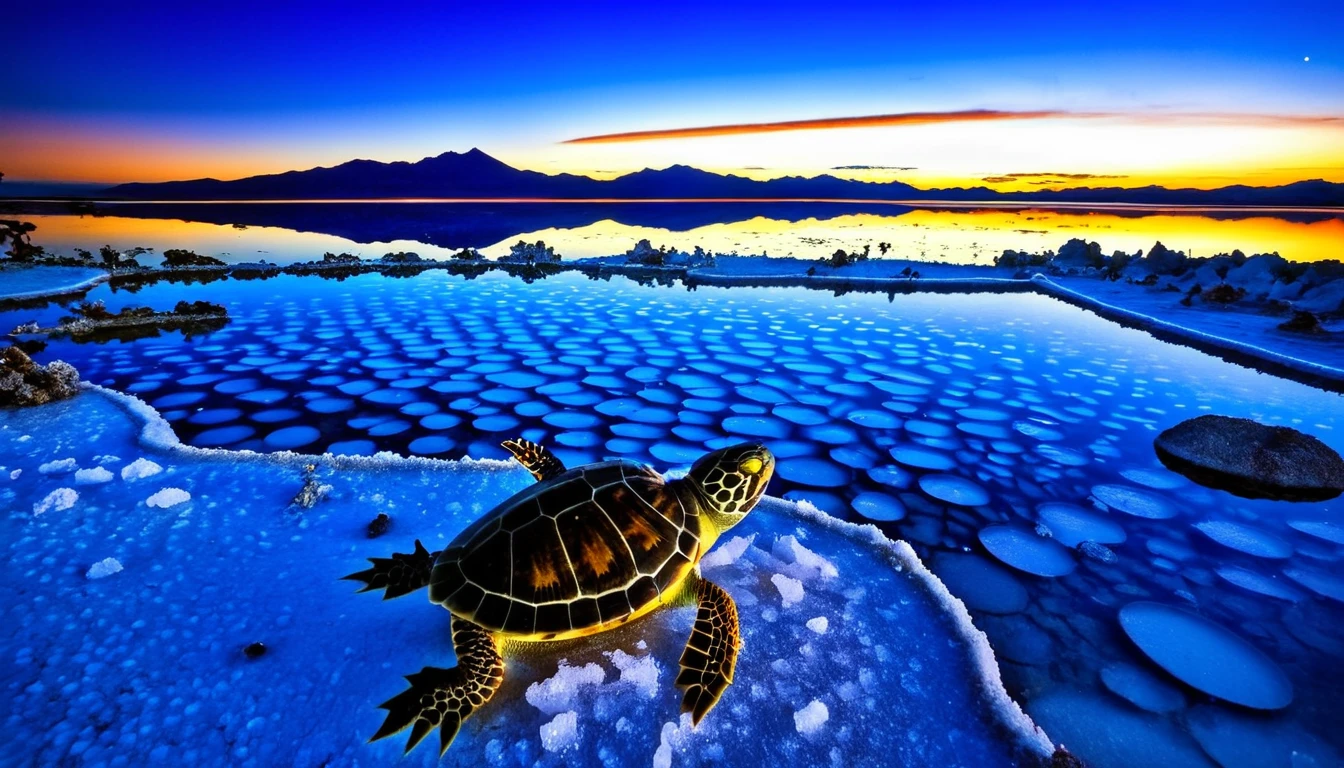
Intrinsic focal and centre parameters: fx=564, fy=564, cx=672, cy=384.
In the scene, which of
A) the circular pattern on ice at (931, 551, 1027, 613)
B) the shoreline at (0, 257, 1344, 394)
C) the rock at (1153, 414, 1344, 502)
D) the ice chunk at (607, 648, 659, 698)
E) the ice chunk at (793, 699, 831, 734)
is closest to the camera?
the ice chunk at (793, 699, 831, 734)

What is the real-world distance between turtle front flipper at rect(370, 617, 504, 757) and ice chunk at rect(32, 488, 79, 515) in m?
3.10

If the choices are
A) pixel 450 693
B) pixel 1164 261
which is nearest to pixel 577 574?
pixel 450 693

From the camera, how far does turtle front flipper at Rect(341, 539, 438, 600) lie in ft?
8.48

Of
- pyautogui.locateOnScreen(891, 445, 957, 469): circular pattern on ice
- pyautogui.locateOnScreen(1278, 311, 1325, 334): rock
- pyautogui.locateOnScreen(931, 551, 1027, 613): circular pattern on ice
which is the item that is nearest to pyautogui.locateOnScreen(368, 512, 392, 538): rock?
pyautogui.locateOnScreen(931, 551, 1027, 613): circular pattern on ice

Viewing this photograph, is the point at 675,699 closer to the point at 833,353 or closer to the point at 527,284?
the point at 833,353

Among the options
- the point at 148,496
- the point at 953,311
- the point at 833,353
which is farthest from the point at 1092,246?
the point at 148,496

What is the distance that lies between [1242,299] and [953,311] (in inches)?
243

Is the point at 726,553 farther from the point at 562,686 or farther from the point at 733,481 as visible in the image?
the point at 562,686

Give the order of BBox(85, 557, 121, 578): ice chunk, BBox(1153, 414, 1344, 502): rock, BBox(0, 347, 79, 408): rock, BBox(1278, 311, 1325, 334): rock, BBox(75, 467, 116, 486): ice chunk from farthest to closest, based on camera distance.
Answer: BBox(1278, 311, 1325, 334): rock
BBox(0, 347, 79, 408): rock
BBox(1153, 414, 1344, 502): rock
BBox(75, 467, 116, 486): ice chunk
BBox(85, 557, 121, 578): ice chunk

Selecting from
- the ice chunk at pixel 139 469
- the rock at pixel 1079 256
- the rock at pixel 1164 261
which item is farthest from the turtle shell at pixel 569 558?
the rock at pixel 1079 256

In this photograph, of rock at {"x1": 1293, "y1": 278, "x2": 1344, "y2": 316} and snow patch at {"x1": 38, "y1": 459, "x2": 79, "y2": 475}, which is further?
rock at {"x1": 1293, "y1": 278, "x2": 1344, "y2": 316}

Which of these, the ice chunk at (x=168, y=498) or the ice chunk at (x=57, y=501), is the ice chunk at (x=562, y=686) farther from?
the ice chunk at (x=57, y=501)

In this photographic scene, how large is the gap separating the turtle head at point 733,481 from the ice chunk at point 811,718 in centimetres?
79

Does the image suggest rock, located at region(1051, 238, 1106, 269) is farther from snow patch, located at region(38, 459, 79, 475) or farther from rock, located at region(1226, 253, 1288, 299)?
snow patch, located at region(38, 459, 79, 475)
